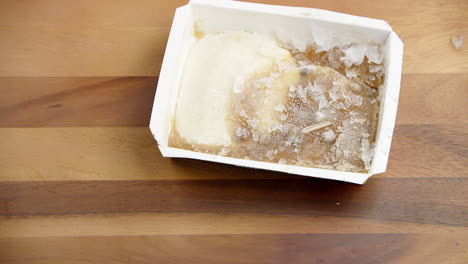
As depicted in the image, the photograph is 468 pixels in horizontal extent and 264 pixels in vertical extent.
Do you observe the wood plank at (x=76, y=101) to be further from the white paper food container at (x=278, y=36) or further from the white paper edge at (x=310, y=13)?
the white paper edge at (x=310, y=13)

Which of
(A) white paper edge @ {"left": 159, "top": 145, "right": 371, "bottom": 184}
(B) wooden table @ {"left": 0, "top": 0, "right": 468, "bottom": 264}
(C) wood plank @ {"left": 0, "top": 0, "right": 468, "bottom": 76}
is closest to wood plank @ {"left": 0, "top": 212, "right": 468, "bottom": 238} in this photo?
(B) wooden table @ {"left": 0, "top": 0, "right": 468, "bottom": 264}

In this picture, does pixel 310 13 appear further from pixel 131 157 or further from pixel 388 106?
pixel 131 157

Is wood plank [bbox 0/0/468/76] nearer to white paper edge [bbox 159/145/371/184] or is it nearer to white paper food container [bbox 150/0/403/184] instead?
white paper food container [bbox 150/0/403/184]

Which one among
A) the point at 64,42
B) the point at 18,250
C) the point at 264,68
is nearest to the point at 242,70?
the point at 264,68

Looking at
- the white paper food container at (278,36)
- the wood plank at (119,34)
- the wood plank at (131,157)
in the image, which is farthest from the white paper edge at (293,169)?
the wood plank at (119,34)

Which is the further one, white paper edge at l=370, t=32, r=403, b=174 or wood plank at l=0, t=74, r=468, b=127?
wood plank at l=0, t=74, r=468, b=127

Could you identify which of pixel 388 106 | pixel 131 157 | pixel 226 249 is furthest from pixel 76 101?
pixel 388 106
